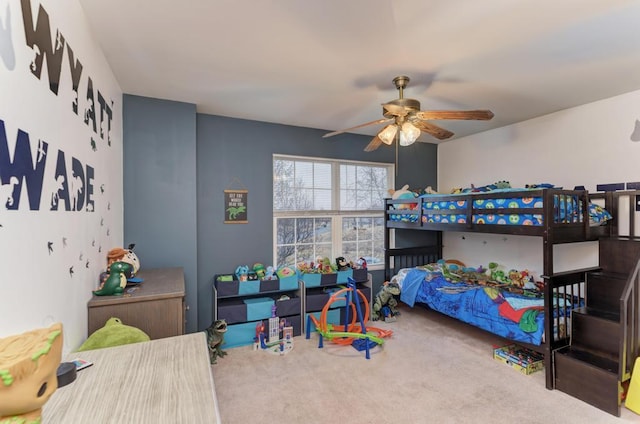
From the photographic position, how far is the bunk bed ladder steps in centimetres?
215

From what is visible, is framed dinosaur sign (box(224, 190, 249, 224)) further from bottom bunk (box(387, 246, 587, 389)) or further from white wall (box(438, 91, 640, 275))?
white wall (box(438, 91, 640, 275))

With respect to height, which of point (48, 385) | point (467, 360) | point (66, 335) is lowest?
point (467, 360)

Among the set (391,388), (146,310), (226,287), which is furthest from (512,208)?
(146,310)

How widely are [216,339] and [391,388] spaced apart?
5.26 ft

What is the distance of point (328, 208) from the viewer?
4.17 m

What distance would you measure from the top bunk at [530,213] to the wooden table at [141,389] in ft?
8.78

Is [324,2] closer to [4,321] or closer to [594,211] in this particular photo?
[4,321]

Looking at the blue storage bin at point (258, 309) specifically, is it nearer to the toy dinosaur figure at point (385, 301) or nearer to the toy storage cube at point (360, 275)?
the toy storage cube at point (360, 275)

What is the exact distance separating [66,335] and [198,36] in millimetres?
1795

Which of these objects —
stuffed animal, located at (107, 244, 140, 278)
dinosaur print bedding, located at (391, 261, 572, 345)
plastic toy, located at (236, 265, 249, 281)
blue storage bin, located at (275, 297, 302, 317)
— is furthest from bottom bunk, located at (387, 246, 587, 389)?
stuffed animal, located at (107, 244, 140, 278)

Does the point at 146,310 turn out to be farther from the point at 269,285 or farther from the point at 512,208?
the point at 512,208

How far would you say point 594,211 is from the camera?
9.19 ft

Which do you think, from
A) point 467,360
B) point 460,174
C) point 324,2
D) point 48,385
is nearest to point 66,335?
point 48,385

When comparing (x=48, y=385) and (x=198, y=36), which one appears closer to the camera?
(x=48, y=385)
